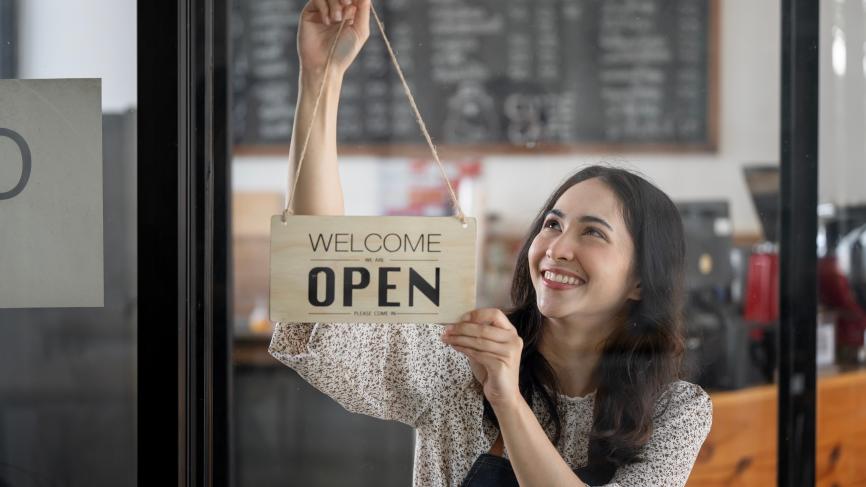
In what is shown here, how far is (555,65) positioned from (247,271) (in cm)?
46

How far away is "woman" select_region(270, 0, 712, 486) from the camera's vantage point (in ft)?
2.54

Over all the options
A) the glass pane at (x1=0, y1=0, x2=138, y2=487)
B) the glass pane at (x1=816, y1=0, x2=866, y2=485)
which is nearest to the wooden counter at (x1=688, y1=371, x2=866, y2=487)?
the glass pane at (x1=816, y1=0, x2=866, y2=485)

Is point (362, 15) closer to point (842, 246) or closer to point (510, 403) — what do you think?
point (510, 403)

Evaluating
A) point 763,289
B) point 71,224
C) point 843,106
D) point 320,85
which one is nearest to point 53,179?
point 71,224

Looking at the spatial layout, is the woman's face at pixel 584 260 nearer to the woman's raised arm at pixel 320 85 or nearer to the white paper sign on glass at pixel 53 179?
the woman's raised arm at pixel 320 85

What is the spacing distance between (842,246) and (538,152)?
1.40ft

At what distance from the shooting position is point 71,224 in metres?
0.91

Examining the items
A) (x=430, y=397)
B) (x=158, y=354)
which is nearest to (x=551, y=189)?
(x=430, y=397)

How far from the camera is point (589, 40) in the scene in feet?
2.77

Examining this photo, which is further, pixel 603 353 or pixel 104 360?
pixel 104 360

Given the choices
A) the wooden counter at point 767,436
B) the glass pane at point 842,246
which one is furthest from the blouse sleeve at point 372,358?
the glass pane at point 842,246

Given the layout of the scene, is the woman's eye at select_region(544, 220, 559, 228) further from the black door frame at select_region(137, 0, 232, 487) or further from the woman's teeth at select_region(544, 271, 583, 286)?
the black door frame at select_region(137, 0, 232, 487)

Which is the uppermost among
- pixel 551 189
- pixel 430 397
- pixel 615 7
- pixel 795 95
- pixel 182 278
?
pixel 615 7

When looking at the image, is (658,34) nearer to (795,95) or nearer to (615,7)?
(615,7)
